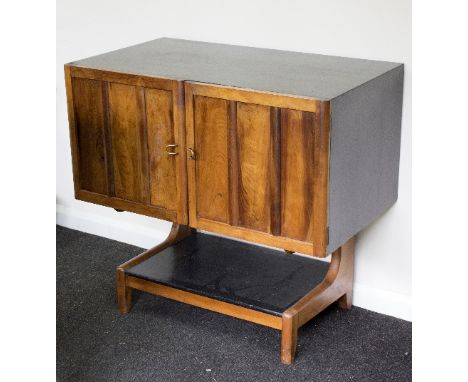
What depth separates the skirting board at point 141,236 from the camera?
2.66m

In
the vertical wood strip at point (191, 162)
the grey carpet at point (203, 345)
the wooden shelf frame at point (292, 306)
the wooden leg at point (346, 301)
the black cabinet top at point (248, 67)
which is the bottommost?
the grey carpet at point (203, 345)

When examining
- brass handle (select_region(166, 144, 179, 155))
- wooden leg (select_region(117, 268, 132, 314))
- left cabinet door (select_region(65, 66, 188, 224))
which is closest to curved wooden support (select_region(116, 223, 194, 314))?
wooden leg (select_region(117, 268, 132, 314))

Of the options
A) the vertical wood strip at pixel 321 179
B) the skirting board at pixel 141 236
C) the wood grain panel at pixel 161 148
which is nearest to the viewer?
the vertical wood strip at pixel 321 179

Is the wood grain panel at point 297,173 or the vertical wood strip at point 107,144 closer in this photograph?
the wood grain panel at point 297,173

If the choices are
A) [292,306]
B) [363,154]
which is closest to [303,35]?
[363,154]

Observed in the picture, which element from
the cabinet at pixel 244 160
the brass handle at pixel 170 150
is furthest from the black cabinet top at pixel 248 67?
the brass handle at pixel 170 150

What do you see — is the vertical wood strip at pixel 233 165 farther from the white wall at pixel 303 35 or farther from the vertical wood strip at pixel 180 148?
the white wall at pixel 303 35

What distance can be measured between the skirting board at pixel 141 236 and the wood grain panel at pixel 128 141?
2.29ft

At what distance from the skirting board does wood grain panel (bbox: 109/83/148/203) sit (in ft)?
2.29

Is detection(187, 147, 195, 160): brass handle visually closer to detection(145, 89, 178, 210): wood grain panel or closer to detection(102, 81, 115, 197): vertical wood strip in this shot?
detection(145, 89, 178, 210): wood grain panel

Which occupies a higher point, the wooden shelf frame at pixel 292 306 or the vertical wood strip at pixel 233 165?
the vertical wood strip at pixel 233 165

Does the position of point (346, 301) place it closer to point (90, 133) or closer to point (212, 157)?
point (212, 157)

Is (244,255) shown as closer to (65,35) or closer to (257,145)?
(257,145)
